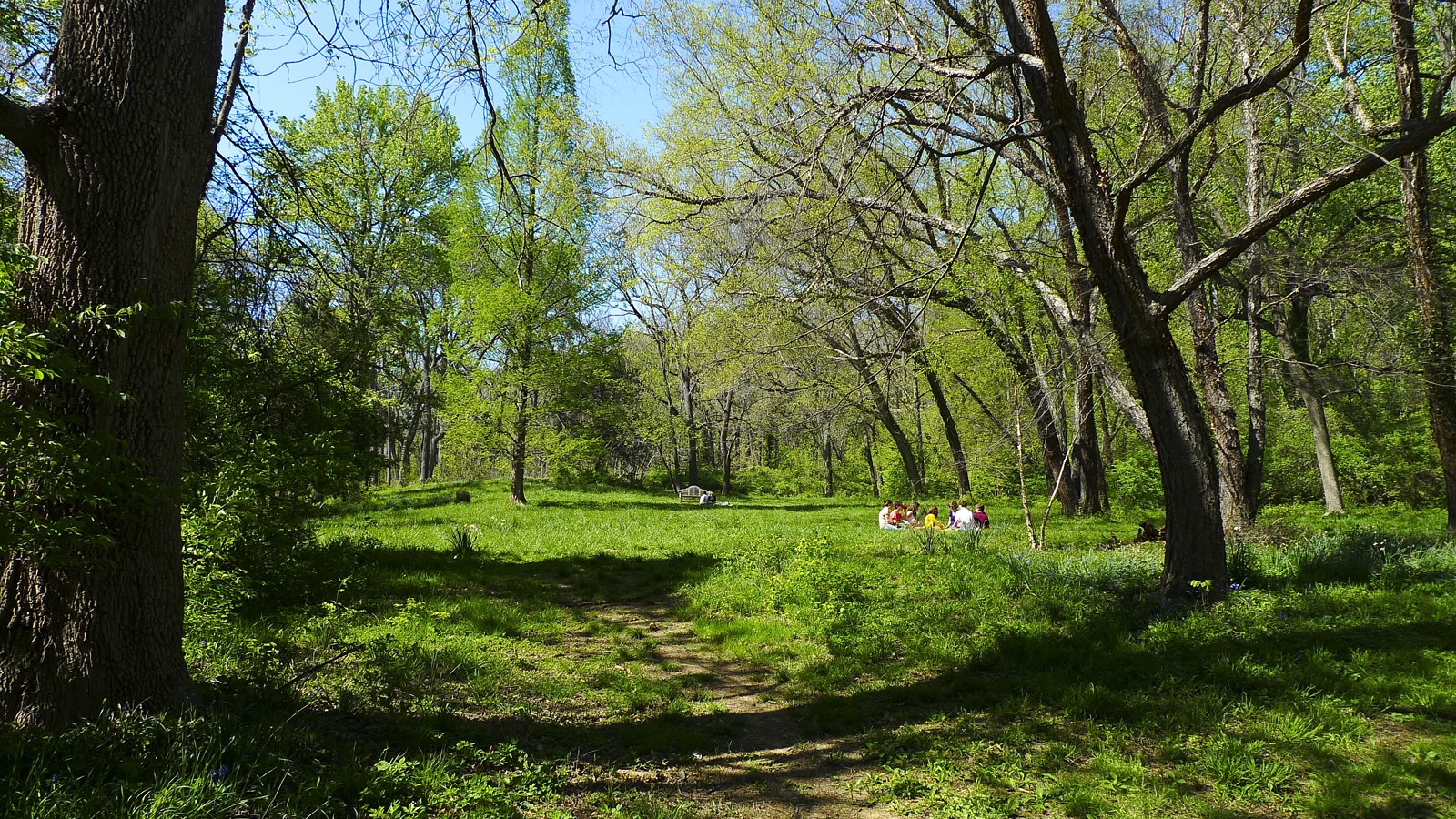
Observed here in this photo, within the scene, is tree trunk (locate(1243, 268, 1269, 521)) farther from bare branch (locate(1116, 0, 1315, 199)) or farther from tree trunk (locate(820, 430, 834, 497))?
tree trunk (locate(820, 430, 834, 497))

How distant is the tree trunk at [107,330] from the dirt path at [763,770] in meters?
2.74

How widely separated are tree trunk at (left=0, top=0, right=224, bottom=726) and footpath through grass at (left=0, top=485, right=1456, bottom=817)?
1.18 ft

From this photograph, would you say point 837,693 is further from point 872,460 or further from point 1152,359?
point 872,460

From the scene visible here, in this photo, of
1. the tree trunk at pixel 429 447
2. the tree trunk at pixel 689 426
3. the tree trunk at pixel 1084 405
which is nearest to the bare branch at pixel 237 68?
the tree trunk at pixel 1084 405

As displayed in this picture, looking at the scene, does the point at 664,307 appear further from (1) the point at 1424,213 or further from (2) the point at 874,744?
(2) the point at 874,744

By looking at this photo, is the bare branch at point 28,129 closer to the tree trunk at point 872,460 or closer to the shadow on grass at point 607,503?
the shadow on grass at point 607,503

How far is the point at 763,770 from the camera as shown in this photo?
4.25 m

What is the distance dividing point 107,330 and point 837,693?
17.2 ft

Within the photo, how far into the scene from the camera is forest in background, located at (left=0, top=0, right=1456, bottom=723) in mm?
3305

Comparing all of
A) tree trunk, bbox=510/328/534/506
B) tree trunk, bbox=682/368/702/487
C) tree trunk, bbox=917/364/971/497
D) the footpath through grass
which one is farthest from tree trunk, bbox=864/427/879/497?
the footpath through grass

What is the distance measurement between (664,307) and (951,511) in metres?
17.5

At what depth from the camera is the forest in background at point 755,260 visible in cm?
330

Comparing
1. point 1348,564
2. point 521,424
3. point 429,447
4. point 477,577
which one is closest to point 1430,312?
point 1348,564

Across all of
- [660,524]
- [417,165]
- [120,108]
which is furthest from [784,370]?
[120,108]
